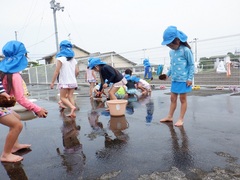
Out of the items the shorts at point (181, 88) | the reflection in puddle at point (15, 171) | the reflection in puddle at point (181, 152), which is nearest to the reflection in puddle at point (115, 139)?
the reflection in puddle at point (181, 152)

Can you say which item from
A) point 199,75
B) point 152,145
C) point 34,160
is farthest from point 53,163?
point 199,75

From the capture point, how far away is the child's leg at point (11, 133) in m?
2.76

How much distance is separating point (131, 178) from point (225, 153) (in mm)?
1318

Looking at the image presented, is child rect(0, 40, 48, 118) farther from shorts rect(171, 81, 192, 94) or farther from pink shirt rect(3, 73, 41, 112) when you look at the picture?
shorts rect(171, 81, 192, 94)

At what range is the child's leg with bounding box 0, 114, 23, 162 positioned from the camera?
2.76m

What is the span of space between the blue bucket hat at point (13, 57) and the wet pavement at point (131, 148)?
3.90ft

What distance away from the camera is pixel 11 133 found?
111 inches

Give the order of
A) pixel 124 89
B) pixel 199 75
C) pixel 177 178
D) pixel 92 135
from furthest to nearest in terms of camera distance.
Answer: pixel 199 75
pixel 124 89
pixel 92 135
pixel 177 178

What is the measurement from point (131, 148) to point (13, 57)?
1.97 metres

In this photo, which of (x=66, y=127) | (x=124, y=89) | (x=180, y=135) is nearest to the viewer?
(x=180, y=135)

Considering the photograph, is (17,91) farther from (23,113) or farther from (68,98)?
(68,98)

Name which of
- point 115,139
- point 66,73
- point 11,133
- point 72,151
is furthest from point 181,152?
point 66,73

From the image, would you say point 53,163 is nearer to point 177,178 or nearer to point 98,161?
point 98,161

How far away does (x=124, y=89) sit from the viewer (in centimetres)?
832
